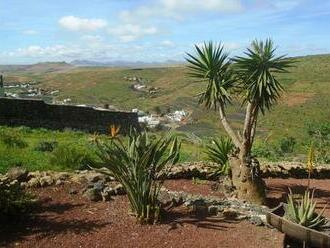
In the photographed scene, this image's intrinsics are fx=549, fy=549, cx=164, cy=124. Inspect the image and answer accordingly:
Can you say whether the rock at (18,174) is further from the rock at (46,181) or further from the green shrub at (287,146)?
the green shrub at (287,146)

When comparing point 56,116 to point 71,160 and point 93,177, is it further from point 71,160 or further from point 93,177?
point 93,177

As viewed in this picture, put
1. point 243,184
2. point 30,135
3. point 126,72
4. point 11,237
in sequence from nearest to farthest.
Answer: point 11,237, point 243,184, point 30,135, point 126,72

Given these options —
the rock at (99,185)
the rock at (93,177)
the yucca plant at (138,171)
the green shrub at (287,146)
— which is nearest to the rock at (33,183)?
the rock at (93,177)

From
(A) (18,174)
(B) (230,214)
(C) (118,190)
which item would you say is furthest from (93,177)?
(B) (230,214)

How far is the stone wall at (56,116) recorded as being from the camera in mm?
22734

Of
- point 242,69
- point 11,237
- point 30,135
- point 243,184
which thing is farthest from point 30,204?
point 30,135

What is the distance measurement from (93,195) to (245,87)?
365cm

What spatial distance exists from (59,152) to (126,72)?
113 meters

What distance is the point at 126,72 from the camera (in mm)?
125375

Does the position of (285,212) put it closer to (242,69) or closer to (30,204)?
(242,69)

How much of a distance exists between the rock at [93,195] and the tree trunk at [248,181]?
8.74ft

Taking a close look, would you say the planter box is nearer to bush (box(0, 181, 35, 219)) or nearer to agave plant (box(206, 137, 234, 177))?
bush (box(0, 181, 35, 219))

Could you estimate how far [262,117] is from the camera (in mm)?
51531

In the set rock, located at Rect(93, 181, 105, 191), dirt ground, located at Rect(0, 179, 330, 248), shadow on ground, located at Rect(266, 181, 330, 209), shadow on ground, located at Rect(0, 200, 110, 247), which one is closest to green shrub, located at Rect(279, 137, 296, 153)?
shadow on ground, located at Rect(266, 181, 330, 209)
